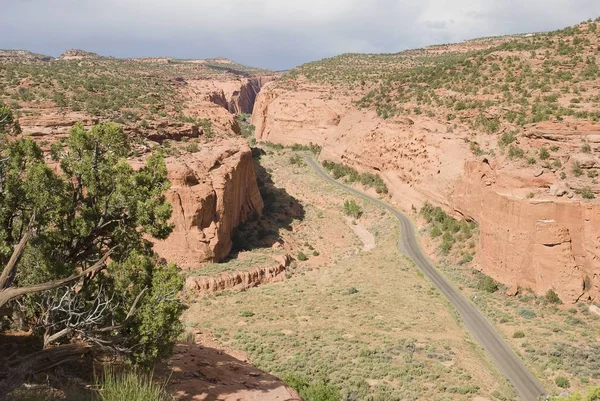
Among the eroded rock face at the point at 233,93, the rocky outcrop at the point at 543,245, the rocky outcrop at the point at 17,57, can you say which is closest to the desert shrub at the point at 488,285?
the rocky outcrop at the point at 543,245

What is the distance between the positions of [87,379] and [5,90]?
1322 inches

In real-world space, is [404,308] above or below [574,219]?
below

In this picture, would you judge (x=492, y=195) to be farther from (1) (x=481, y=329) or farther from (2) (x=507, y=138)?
(1) (x=481, y=329)

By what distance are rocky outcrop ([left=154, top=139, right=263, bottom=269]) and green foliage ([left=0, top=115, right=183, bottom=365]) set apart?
59.4 feet

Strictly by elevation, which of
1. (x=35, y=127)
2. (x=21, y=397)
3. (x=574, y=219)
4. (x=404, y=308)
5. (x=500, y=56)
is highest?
(x=500, y=56)

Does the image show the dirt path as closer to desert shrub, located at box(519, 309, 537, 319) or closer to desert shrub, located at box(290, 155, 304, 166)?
desert shrub, located at box(519, 309, 537, 319)

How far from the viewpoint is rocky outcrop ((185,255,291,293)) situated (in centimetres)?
3212

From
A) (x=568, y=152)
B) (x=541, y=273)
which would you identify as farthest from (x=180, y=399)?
(x=568, y=152)

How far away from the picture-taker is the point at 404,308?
30188mm

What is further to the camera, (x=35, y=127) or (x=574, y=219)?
(x=35, y=127)

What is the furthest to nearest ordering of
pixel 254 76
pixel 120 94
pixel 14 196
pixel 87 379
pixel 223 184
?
pixel 254 76 → pixel 120 94 → pixel 223 184 → pixel 87 379 → pixel 14 196

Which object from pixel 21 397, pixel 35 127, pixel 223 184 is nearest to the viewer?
pixel 21 397

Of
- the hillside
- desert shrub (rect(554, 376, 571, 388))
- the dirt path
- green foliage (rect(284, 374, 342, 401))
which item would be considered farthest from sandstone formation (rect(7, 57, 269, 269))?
desert shrub (rect(554, 376, 571, 388))

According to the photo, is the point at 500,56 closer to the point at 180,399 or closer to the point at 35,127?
the point at 35,127
